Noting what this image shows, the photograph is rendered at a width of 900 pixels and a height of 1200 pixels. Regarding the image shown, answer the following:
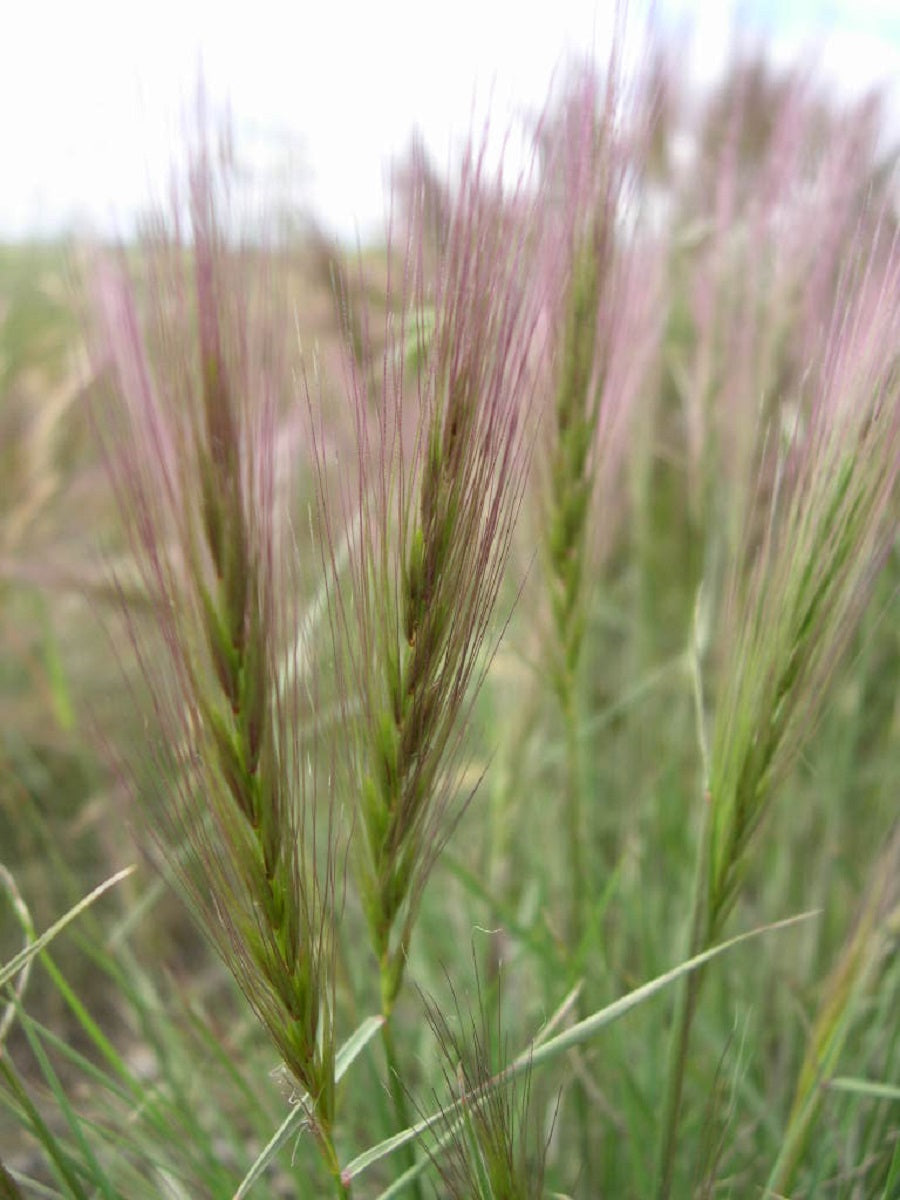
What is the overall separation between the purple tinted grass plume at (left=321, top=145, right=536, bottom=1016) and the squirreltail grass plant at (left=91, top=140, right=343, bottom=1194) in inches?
1.3

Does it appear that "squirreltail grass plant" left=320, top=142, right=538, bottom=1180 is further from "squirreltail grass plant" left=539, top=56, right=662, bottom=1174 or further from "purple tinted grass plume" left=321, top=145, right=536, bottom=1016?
"squirreltail grass plant" left=539, top=56, right=662, bottom=1174

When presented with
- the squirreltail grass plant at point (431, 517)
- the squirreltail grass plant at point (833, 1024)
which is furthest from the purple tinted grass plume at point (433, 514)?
the squirreltail grass plant at point (833, 1024)

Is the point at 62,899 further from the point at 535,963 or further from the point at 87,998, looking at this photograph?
the point at 535,963

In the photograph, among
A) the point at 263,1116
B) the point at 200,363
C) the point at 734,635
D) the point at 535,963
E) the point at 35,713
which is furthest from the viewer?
the point at 35,713

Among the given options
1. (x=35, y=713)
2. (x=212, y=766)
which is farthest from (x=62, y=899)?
(x=212, y=766)

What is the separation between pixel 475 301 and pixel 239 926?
0.28m

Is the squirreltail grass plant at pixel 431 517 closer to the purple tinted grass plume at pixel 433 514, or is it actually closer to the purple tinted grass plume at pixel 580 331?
the purple tinted grass plume at pixel 433 514

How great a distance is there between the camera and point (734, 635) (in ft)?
1.77

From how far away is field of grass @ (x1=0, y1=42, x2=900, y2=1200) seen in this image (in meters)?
0.41

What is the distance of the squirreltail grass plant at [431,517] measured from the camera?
1.37 feet

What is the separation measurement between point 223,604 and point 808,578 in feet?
0.91

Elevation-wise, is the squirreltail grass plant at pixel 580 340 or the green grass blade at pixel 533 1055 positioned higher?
the squirreltail grass plant at pixel 580 340

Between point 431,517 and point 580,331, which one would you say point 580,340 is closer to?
point 580,331

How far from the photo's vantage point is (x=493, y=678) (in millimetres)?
1139
